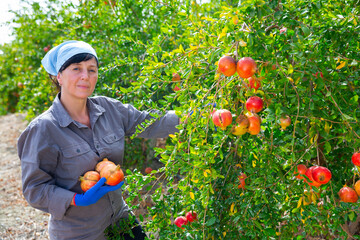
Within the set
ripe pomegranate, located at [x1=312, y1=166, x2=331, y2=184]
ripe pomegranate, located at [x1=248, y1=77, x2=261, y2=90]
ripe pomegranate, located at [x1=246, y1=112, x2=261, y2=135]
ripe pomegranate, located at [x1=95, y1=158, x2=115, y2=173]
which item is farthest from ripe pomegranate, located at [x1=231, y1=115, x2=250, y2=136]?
ripe pomegranate, located at [x1=95, y1=158, x2=115, y2=173]

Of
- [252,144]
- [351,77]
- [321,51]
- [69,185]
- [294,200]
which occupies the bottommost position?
[294,200]

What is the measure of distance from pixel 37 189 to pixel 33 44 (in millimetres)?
4992

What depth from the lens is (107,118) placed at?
239 cm

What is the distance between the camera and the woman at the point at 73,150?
6.55 feet

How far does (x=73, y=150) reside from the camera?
2086 millimetres

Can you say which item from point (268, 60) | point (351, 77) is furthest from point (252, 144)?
point (351, 77)

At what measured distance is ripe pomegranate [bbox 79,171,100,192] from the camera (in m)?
2.04

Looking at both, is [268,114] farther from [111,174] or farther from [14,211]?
[14,211]

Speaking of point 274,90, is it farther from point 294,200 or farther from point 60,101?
point 60,101

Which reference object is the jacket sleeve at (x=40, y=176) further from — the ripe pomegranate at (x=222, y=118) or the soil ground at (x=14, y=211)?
the soil ground at (x=14, y=211)

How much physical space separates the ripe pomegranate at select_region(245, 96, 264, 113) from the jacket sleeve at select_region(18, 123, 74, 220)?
118 cm

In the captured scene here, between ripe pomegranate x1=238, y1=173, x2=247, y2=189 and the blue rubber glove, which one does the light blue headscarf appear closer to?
the blue rubber glove

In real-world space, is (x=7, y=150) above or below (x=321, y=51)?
below

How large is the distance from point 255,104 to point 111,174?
39.2 inches
